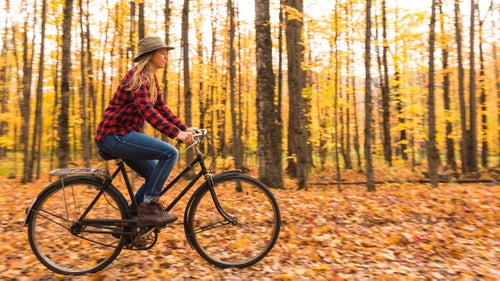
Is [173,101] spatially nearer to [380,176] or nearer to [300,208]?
[380,176]

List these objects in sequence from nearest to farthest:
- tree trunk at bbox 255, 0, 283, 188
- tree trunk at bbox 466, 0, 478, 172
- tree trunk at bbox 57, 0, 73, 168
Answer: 1. tree trunk at bbox 255, 0, 283, 188
2. tree trunk at bbox 57, 0, 73, 168
3. tree trunk at bbox 466, 0, 478, 172

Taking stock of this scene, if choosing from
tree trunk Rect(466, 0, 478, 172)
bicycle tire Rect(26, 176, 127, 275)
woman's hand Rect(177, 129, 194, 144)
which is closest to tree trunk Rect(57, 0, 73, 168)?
bicycle tire Rect(26, 176, 127, 275)

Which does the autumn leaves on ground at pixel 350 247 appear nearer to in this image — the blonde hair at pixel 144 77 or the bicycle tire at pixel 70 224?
the bicycle tire at pixel 70 224

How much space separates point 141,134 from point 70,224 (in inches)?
51.2

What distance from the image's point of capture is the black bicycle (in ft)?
12.2

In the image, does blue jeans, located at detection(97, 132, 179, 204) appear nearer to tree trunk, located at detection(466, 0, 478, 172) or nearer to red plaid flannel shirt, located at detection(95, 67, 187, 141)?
red plaid flannel shirt, located at detection(95, 67, 187, 141)

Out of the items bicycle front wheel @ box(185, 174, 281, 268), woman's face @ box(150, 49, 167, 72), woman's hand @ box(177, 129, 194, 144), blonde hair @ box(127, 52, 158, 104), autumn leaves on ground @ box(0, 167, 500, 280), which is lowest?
autumn leaves on ground @ box(0, 167, 500, 280)

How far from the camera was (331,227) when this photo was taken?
212 inches

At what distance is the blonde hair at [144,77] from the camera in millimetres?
3537

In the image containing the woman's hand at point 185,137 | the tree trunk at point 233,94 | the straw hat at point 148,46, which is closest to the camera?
the woman's hand at point 185,137

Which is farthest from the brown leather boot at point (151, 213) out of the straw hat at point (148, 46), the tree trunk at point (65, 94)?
the tree trunk at point (65, 94)

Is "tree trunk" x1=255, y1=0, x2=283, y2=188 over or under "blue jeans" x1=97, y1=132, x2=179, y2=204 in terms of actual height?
over

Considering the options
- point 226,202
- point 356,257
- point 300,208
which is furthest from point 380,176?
point 226,202

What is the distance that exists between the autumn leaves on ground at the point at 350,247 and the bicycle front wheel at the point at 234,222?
0.18 meters
